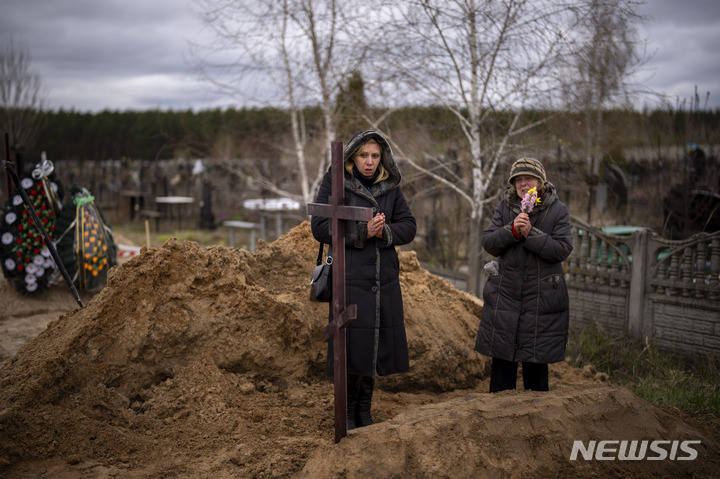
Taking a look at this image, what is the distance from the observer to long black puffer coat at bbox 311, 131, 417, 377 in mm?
3170

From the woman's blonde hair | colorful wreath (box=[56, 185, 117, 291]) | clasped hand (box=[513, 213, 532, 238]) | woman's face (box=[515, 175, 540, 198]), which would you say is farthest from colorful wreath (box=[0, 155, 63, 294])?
clasped hand (box=[513, 213, 532, 238])

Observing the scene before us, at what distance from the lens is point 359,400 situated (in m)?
3.35

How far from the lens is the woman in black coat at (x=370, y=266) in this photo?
3.17 m

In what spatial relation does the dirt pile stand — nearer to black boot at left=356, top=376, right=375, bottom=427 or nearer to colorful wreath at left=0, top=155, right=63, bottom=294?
black boot at left=356, top=376, right=375, bottom=427

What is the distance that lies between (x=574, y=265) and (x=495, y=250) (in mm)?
3326

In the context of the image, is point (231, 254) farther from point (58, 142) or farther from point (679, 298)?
point (58, 142)

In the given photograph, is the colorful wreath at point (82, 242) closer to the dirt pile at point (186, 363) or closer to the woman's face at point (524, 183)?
the dirt pile at point (186, 363)

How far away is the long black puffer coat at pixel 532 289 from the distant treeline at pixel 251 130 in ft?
10.2

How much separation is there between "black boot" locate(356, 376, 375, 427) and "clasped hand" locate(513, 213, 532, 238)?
1279mm

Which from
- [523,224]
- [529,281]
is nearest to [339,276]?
[523,224]

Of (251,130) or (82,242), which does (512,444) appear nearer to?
(82,242)

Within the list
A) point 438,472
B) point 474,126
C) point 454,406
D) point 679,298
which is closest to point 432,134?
point 474,126

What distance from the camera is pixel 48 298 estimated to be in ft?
24.3

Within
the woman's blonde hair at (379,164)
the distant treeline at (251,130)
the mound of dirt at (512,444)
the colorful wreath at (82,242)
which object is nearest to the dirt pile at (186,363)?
the mound of dirt at (512,444)
